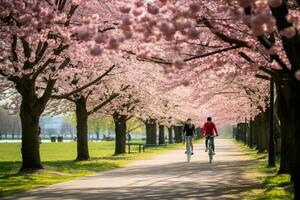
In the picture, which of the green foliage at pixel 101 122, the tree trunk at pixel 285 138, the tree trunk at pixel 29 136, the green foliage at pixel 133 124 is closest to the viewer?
the tree trunk at pixel 285 138

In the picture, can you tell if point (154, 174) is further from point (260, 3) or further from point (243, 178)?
point (260, 3)

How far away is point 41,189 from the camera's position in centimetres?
1502

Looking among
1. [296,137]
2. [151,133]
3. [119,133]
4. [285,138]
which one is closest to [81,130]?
[119,133]

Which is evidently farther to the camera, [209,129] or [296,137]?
[209,129]

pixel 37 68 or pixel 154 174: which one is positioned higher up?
pixel 37 68

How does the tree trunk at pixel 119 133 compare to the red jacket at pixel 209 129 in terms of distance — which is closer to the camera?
the red jacket at pixel 209 129

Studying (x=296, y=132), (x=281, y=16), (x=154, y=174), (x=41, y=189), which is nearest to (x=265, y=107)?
(x=154, y=174)

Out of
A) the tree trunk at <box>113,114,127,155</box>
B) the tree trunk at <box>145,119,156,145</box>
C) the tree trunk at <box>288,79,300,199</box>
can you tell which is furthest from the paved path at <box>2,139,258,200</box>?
the tree trunk at <box>145,119,156,145</box>

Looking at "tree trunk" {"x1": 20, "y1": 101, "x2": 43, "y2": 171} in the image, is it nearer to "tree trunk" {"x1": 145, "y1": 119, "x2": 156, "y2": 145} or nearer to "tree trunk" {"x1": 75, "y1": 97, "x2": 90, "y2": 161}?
"tree trunk" {"x1": 75, "y1": 97, "x2": 90, "y2": 161}

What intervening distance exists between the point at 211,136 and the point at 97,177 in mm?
7564

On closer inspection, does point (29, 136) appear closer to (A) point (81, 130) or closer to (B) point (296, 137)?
(A) point (81, 130)

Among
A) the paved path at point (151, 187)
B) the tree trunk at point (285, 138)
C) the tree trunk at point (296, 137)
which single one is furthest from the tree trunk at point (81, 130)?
the tree trunk at point (296, 137)

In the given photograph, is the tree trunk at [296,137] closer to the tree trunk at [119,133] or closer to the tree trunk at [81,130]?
the tree trunk at [81,130]

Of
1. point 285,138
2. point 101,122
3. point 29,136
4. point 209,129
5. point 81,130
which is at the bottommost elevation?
point 285,138
